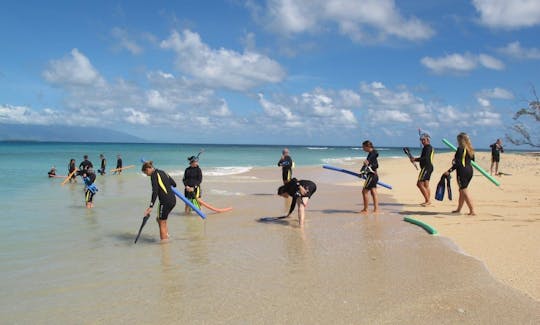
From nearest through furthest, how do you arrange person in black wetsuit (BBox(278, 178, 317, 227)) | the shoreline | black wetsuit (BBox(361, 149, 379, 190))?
the shoreline, person in black wetsuit (BBox(278, 178, 317, 227)), black wetsuit (BBox(361, 149, 379, 190))

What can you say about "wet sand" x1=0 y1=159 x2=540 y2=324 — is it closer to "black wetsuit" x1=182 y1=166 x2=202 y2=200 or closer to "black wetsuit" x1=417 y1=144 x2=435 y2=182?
"black wetsuit" x1=182 y1=166 x2=202 y2=200

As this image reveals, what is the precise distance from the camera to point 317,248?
718 cm

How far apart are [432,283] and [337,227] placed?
3.83 metres

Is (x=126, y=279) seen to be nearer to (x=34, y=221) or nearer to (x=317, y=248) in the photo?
(x=317, y=248)

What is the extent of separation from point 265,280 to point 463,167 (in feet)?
21.5

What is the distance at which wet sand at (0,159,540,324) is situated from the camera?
4.39 m

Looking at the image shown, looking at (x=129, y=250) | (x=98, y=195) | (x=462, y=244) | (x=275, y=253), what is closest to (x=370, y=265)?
(x=275, y=253)

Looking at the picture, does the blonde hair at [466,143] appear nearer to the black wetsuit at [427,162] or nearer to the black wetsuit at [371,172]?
the black wetsuit at [427,162]

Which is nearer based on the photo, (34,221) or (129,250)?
(129,250)

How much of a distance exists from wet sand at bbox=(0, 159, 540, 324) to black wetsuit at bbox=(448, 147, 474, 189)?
73.9 inches

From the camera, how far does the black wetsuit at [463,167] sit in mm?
9766

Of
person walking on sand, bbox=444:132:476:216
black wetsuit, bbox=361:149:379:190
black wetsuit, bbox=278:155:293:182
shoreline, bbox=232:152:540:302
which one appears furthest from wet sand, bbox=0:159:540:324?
black wetsuit, bbox=278:155:293:182

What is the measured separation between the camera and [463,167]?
9.88 metres

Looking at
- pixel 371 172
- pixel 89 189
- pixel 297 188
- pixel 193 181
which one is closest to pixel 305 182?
pixel 297 188
